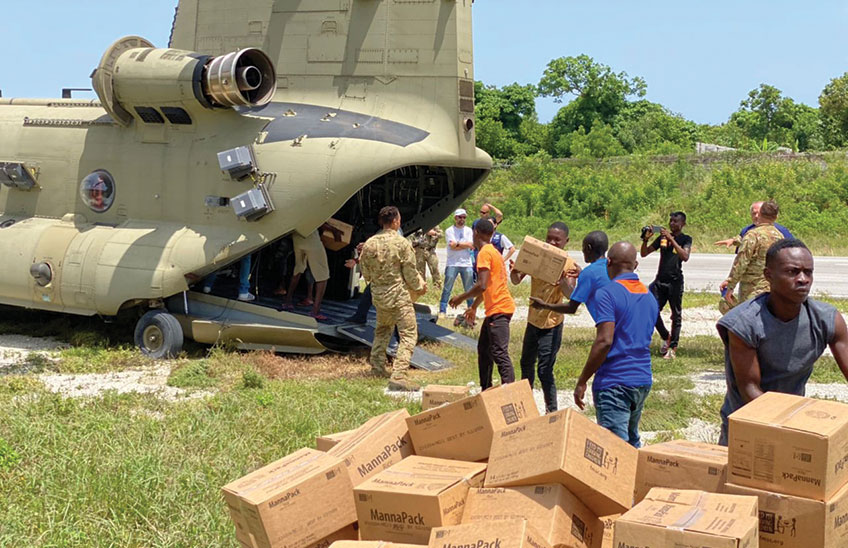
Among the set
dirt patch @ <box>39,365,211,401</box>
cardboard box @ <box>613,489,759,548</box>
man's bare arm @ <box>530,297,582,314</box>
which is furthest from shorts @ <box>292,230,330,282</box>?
cardboard box @ <box>613,489,759,548</box>

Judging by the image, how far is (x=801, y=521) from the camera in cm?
401

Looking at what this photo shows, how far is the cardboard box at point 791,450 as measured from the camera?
4008mm

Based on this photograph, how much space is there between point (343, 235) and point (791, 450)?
8.95 metres

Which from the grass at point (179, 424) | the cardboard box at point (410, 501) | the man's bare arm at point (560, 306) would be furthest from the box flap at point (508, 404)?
the man's bare arm at point (560, 306)

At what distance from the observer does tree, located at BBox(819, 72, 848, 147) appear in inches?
Answer: 1537

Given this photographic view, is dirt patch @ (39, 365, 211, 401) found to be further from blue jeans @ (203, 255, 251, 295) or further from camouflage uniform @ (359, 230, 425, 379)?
camouflage uniform @ (359, 230, 425, 379)

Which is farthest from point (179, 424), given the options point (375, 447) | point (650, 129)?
point (650, 129)

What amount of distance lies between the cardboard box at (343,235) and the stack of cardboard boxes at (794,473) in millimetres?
8691

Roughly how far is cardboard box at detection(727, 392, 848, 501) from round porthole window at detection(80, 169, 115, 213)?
9823 mm

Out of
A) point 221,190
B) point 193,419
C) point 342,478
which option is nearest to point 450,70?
point 221,190

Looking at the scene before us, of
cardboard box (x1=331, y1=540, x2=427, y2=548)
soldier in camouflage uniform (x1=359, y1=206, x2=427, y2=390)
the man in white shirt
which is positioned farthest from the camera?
the man in white shirt

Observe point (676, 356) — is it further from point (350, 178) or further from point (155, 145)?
point (155, 145)

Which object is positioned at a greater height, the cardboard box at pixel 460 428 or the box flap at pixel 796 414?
the box flap at pixel 796 414

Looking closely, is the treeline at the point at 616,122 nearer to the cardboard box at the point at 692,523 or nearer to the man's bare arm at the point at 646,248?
the man's bare arm at the point at 646,248
